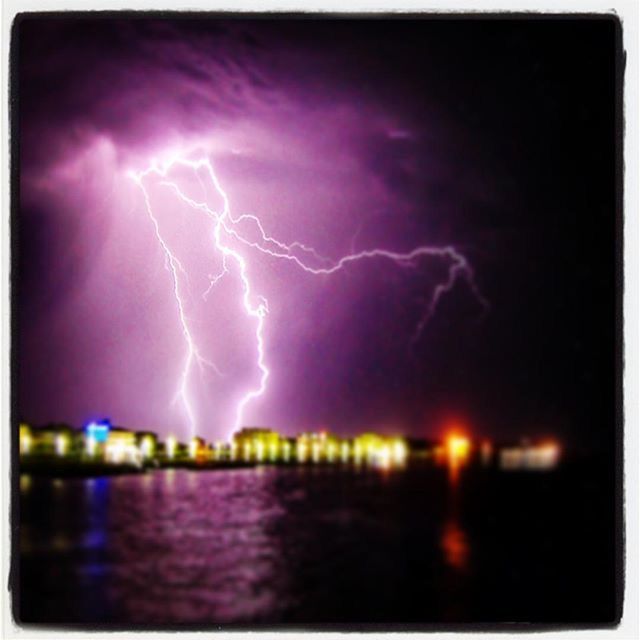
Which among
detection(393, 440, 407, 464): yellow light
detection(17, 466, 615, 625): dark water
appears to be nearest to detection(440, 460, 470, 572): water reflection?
detection(17, 466, 615, 625): dark water

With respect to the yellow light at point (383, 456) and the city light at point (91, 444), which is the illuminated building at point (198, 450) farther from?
the yellow light at point (383, 456)

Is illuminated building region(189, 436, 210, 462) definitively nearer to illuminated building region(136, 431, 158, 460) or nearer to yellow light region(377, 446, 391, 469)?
illuminated building region(136, 431, 158, 460)

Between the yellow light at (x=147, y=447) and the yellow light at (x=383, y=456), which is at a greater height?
the yellow light at (x=147, y=447)

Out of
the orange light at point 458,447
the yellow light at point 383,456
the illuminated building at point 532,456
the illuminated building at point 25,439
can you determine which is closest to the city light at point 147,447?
the illuminated building at point 25,439

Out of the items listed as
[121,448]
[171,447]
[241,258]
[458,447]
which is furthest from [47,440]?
[458,447]

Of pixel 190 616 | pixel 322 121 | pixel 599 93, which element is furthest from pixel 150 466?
pixel 599 93

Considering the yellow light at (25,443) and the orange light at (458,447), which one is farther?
the orange light at (458,447)
